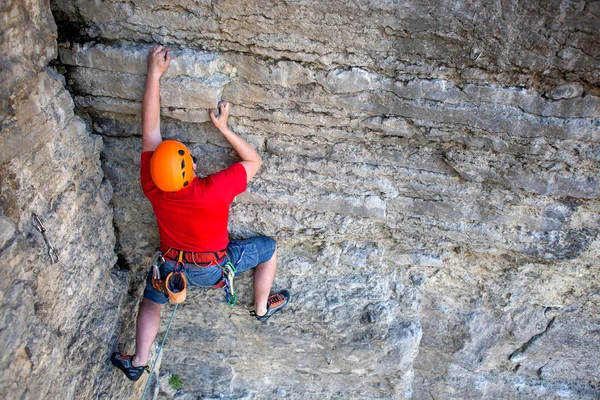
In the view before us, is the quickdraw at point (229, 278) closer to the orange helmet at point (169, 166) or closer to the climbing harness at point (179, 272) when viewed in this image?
the climbing harness at point (179, 272)

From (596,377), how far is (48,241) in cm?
402

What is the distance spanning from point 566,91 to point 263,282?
2.07m

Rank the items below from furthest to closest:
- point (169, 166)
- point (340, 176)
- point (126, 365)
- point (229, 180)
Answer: point (126, 365) → point (340, 176) → point (229, 180) → point (169, 166)

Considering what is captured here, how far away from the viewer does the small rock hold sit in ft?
7.91

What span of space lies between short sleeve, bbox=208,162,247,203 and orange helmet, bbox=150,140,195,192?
0.17 metres

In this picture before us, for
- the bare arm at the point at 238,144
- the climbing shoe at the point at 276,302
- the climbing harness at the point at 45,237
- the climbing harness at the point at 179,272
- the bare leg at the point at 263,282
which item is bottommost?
the climbing shoe at the point at 276,302

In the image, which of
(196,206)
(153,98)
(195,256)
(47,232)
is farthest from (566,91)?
(47,232)

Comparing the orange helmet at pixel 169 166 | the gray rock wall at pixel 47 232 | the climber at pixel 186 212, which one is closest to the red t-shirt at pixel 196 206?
the climber at pixel 186 212

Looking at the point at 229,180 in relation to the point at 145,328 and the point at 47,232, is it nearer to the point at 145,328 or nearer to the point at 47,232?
the point at 47,232

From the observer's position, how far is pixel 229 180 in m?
2.73

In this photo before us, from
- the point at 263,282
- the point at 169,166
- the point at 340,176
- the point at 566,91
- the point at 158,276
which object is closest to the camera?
the point at 566,91

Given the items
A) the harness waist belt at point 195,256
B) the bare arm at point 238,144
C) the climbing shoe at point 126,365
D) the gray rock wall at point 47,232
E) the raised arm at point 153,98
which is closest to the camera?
the gray rock wall at point 47,232

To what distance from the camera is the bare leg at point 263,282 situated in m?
3.32

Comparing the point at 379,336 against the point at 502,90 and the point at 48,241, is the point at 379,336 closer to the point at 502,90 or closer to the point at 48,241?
the point at 502,90
